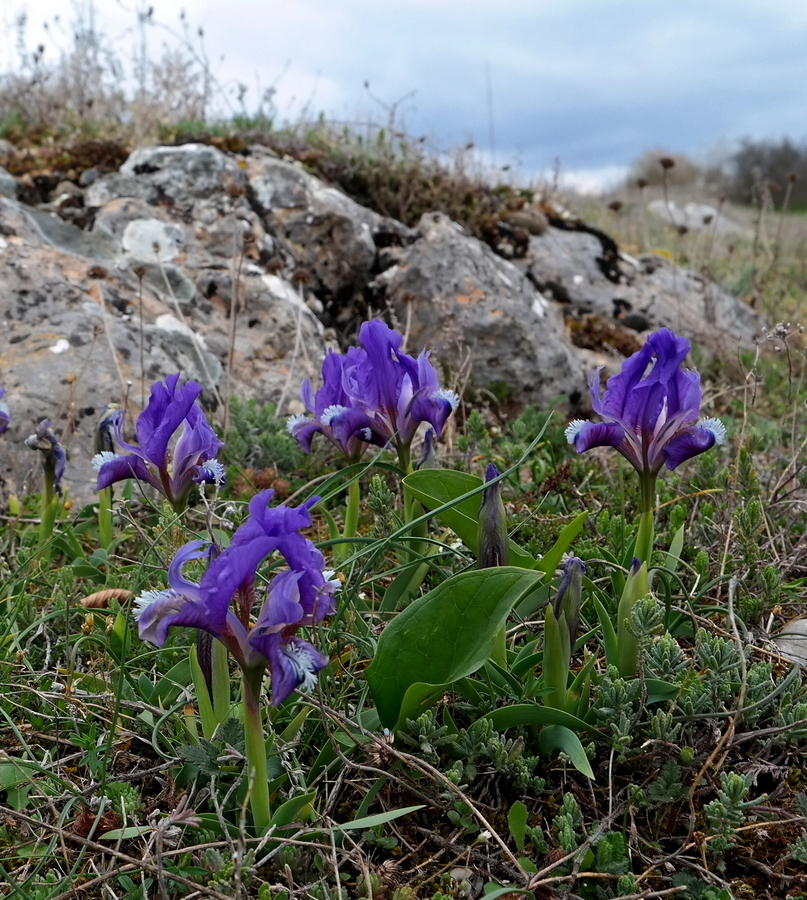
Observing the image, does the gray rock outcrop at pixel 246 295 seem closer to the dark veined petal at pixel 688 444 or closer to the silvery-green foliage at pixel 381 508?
the silvery-green foliage at pixel 381 508

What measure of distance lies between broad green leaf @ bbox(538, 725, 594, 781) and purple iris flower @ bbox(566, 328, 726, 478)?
0.68 m

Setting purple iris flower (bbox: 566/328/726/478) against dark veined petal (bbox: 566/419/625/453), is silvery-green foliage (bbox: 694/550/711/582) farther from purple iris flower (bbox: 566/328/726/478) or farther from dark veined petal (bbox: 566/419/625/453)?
dark veined petal (bbox: 566/419/625/453)

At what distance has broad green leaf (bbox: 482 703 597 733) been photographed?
176 cm

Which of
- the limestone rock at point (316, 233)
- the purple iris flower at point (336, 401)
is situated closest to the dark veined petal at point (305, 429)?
the purple iris flower at point (336, 401)

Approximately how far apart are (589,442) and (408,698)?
32.1 inches

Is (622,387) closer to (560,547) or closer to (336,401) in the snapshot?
Answer: (560,547)

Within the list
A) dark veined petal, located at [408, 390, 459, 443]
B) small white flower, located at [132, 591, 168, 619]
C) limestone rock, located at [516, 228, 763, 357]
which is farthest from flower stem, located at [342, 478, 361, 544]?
limestone rock, located at [516, 228, 763, 357]

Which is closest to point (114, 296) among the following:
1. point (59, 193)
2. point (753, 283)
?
point (59, 193)

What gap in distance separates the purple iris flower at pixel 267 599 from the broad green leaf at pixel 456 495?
70cm

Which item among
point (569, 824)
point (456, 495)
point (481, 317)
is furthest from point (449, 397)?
point (481, 317)

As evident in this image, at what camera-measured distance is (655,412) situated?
6.87ft

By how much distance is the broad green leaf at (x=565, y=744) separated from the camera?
5.49ft

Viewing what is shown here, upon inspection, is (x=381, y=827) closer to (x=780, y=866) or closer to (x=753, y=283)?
(x=780, y=866)

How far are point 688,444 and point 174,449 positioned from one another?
1347 millimetres
